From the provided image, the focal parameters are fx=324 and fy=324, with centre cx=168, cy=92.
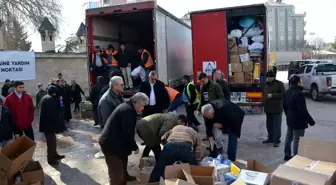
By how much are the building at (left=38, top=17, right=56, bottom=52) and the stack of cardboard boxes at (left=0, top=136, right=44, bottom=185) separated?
18.0 meters

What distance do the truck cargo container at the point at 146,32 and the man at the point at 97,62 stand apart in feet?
0.52

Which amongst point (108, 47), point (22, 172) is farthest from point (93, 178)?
point (108, 47)

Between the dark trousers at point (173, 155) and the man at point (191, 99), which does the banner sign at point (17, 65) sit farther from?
the dark trousers at point (173, 155)

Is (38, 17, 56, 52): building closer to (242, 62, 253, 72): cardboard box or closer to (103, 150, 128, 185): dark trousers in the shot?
(242, 62, 253, 72): cardboard box

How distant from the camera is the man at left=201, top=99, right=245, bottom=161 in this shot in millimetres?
4969

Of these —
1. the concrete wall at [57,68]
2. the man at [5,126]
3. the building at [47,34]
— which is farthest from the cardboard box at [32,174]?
the building at [47,34]

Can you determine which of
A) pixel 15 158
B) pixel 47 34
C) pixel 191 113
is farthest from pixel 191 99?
pixel 47 34

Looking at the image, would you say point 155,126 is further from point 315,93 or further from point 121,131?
Answer: point 315,93

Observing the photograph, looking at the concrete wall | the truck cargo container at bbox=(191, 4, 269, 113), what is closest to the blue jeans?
the truck cargo container at bbox=(191, 4, 269, 113)

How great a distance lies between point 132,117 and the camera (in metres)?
3.99

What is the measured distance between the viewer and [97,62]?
893 centimetres

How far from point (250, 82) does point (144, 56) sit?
326 cm

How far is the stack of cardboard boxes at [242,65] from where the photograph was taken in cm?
948

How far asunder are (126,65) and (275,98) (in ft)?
15.0
